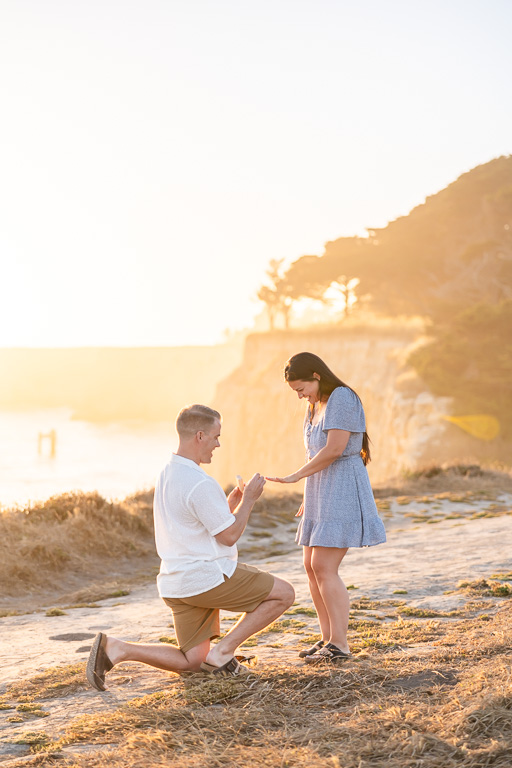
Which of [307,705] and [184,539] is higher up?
[184,539]

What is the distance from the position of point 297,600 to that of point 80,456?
196ft

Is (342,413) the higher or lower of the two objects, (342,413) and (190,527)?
the higher

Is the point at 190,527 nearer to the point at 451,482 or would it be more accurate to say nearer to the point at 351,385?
the point at 451,482

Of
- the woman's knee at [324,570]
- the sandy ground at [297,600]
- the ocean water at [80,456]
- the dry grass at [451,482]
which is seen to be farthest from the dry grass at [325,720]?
the ocean water at [80,456]

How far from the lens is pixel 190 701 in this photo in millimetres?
3621

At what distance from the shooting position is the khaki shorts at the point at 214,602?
155 inches

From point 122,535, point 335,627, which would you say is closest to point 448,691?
point 335,627

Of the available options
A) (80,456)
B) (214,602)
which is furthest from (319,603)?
(80,456)

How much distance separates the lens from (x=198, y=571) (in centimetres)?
390

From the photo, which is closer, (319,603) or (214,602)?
(214,602)

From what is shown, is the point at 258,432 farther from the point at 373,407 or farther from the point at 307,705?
the point at 307,705

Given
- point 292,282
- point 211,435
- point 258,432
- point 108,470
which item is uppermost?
point 292,282

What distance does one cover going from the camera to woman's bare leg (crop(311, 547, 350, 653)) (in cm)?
421

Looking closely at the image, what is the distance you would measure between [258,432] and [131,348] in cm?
10243
